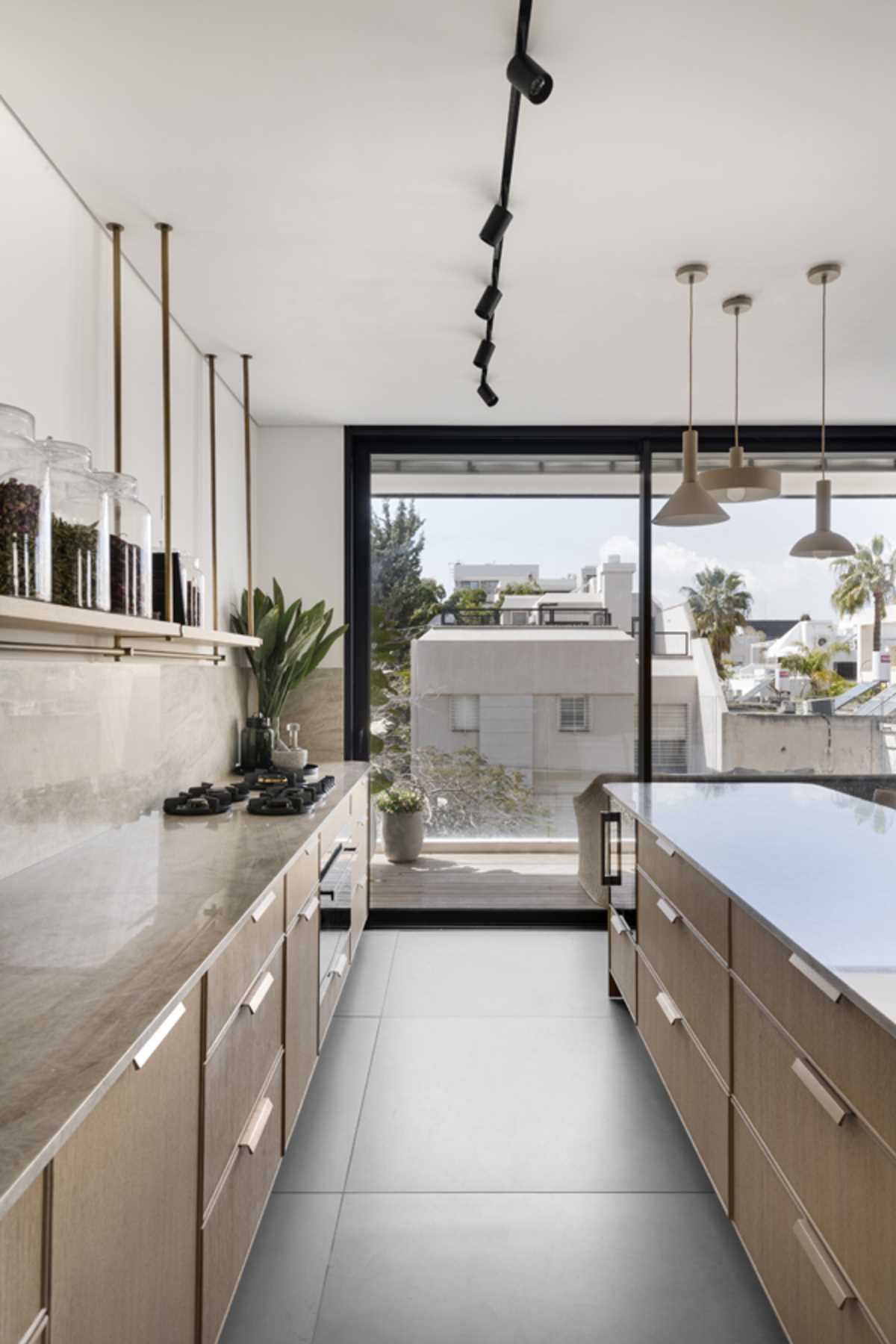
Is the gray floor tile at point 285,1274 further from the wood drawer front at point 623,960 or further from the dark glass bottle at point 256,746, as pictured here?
the dark glass bottle at point 256,746

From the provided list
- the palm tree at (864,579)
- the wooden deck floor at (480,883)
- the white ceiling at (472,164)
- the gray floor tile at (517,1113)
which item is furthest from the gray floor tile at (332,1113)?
the palm tree at (864,579)

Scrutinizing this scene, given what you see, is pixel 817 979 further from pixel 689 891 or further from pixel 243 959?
pixel 243 959

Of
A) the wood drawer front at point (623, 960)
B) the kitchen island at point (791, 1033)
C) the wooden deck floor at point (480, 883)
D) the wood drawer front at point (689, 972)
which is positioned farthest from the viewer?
the wooden deck floor at point (480, 883)

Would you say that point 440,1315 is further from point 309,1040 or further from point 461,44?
point 461,44

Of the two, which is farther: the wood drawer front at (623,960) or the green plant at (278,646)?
the green plant at (278,646)

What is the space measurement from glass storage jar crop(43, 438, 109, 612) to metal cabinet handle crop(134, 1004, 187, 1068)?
2.96 feet

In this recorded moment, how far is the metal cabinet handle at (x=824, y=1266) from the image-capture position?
1.28 meters

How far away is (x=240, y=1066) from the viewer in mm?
1718

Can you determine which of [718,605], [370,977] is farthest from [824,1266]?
[718,605]

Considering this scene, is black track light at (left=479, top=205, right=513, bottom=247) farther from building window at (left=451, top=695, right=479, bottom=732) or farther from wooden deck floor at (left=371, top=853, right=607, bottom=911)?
wooden deck floor at (left=371, top=853, right=607, bottom=911)

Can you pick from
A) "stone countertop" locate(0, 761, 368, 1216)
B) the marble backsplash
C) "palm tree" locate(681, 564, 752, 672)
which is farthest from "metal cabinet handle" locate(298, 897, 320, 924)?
"palm tree" locate(681, 564, 752, 672)

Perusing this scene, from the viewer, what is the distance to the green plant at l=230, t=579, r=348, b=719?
159 inches

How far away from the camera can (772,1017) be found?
1620 mm

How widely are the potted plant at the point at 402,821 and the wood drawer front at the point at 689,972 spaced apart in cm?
196
